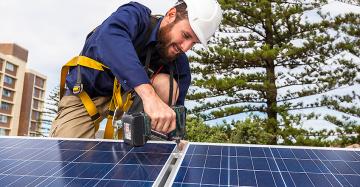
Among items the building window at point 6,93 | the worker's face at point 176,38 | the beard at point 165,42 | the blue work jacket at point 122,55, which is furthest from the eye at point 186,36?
the building window at point 6,93

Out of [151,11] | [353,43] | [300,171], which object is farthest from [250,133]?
[300,171]

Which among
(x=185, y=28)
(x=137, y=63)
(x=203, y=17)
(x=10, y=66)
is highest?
(x=10, y=66)

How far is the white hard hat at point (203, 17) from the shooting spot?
134 inches

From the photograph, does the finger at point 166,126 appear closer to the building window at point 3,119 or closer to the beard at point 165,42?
the beard at point 165,42

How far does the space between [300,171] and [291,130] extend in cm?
1437

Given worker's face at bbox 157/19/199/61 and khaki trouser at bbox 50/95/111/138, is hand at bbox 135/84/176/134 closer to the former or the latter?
worker's face at bbox 157/19/199/61

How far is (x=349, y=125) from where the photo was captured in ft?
58.3

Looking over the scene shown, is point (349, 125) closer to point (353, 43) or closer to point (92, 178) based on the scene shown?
point (353, 43)

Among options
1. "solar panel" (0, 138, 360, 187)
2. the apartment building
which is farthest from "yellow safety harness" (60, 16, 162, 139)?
the apartment building

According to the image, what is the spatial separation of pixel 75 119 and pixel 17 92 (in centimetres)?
6882

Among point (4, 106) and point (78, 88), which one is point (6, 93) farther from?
point (78, 88)

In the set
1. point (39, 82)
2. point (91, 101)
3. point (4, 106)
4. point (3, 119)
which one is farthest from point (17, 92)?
point (91, 101)

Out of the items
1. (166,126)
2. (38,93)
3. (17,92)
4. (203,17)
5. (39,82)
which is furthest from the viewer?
(39,82)

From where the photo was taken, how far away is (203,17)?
11.3ft
